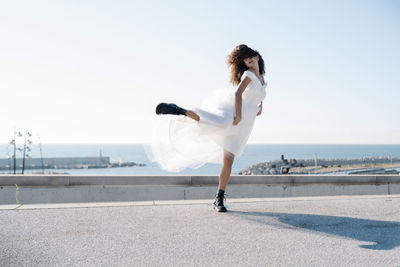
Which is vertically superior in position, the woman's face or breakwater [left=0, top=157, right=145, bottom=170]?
Answer: the woman's face

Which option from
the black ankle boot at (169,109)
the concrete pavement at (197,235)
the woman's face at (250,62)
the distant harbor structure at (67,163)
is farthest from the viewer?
the distant harbor structure at (67,163)

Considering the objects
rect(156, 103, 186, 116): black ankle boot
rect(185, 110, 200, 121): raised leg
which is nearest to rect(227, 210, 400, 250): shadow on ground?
rect(185, 110, 200, 121): raised leg

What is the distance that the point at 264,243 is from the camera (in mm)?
3020

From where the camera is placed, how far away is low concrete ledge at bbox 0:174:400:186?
19.0 feet

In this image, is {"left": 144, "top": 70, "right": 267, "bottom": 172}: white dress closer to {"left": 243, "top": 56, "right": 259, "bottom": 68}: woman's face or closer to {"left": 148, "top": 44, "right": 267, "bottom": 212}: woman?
{"left": 148, "top": 44, "right": 267, "bottom": 212}: woman

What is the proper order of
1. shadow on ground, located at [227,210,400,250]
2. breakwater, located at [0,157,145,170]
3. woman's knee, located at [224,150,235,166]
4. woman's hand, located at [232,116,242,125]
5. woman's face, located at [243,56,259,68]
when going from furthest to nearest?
1. breakwater, located at [0,157,145,170]
2. woman's face, located at [243,56,259,68]
3. woman's knee, located at [224,150,235,166]
4. woman's hand, located at [232,116,242,125]
5. shadow on ground, located at [227,210,400,250]

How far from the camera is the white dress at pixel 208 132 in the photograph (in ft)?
13.9

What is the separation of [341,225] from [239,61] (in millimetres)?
2241

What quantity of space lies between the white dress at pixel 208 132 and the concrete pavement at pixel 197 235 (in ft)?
1.91

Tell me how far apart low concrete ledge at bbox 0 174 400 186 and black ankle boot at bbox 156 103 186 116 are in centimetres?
235

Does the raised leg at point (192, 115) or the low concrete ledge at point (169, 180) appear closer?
the raised leg at point (192, 115)

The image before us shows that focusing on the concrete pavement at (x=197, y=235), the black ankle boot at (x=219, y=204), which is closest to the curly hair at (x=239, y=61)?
the black ankle boot at (x=219, y=204)

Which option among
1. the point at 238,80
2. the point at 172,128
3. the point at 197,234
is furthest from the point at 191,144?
the point at 197,234

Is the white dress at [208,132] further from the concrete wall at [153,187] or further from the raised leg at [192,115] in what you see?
the concrete wall at [153,187]
